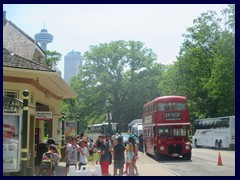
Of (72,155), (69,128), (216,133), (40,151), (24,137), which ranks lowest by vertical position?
(40,151)

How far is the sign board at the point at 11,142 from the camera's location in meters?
12.4

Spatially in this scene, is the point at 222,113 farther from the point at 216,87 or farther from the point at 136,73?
the point at 136,73

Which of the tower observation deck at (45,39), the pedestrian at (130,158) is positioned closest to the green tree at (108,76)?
the tower observation deck at (45,39)

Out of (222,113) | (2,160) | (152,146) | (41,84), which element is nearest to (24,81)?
(41,84)

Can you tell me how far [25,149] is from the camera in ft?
42.2

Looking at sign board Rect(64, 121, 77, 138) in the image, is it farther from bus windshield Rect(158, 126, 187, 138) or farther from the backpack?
the backpack

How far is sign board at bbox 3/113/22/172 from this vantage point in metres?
12.4

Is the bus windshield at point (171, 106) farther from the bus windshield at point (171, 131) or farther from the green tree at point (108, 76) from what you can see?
the green tree at point (108, 76)

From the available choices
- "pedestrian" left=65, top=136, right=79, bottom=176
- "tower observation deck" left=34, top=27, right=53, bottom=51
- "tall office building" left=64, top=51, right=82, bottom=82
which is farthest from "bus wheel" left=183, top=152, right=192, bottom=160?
"tower observation deck" left=34, top=27, right=53, bottom=51

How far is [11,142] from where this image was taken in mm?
12547

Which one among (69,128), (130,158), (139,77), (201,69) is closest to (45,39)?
(139,77)

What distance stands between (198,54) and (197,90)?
4712mm

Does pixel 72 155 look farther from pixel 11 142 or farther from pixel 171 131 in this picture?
pixel 171 131

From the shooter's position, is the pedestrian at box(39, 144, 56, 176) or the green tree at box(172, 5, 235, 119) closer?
the pedestrian at box(39, 144, 56, 176)
